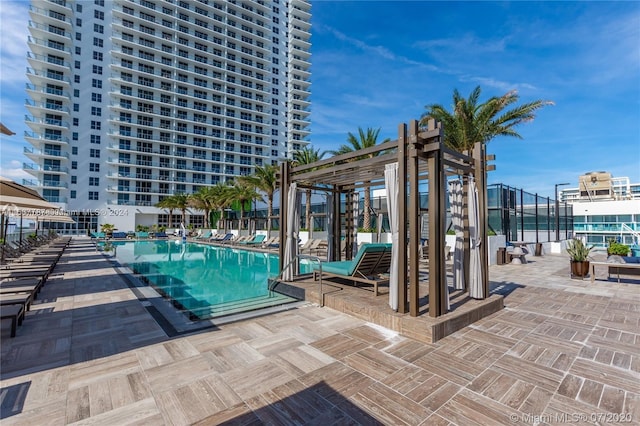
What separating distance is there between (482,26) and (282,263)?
14.0 metres

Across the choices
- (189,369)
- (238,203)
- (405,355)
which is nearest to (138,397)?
(189,369)

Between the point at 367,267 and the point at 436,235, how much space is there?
1856 mm

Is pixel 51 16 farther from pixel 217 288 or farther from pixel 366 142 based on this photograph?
pixel 217 288

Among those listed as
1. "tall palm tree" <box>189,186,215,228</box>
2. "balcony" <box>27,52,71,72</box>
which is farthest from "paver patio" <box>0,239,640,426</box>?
"balcony" <box>27,52,71,72</box>

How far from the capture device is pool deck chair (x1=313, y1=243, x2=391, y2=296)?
5.17 meters

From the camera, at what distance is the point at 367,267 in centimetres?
552

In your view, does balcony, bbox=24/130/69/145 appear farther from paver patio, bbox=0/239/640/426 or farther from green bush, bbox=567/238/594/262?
green bush, bbox=567/238/594/262

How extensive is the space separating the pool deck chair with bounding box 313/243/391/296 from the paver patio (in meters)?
0.95

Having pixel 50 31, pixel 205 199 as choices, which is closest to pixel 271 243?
pixel 205 199

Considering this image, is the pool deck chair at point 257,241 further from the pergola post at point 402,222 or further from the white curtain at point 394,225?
the pergola post at point 402,222

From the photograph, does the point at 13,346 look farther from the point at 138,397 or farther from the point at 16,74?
the point at 16,74

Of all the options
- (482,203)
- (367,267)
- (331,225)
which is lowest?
(367,267)

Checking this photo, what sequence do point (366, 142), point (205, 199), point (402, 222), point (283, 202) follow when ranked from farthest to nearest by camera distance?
point (205, 199), point (366, 142), point (283, 202), point (402, 222)

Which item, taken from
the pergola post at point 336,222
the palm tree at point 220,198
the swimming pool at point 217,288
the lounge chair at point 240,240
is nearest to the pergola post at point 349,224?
the pergola post at point 336,222
